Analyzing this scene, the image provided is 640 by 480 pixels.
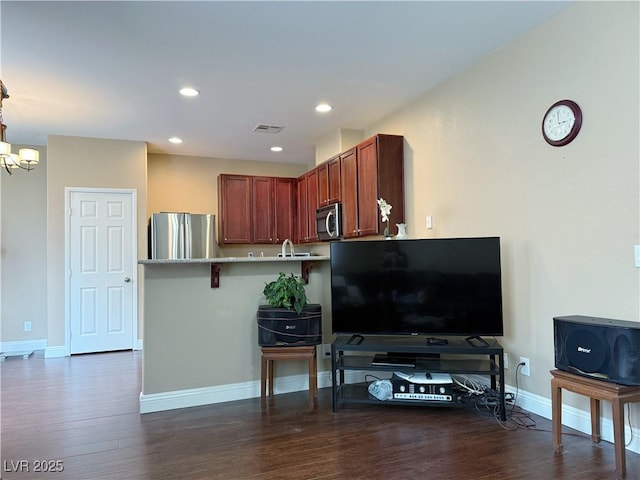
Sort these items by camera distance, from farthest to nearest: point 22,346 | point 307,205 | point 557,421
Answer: point 307,205
point 22,346
point 557,421

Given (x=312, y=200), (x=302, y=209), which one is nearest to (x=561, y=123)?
(x=312, y=200)

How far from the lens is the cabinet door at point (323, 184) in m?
5.44

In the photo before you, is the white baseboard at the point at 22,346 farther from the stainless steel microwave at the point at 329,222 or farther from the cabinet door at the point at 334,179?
the cabinet door at the point at 334,179

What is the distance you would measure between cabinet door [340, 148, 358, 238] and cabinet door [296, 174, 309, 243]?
1333 millimetres

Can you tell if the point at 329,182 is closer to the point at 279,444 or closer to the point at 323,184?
the point at 323,184

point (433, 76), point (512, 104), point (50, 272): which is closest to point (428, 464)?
point (512, 104)

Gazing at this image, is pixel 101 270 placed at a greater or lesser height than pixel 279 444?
greater

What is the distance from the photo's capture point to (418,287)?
317 centimetres

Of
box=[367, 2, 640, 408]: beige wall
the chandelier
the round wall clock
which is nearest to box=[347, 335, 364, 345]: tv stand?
box=[367, 2, 640, 408]: beige wall

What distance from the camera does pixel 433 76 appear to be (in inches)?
146

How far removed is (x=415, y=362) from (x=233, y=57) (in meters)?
2.81

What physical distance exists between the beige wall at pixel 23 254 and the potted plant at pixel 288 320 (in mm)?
4371

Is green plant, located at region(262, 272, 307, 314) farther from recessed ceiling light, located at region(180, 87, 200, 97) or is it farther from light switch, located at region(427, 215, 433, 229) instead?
recessed ceiling light, located at region(180, 87, 200, 97)

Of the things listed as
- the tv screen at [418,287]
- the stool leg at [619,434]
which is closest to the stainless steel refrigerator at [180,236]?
the tv screen at [418,287]
